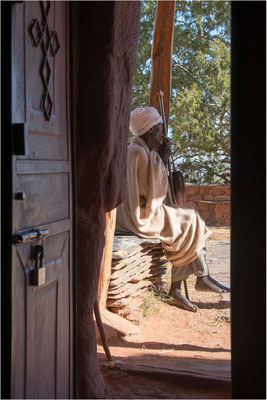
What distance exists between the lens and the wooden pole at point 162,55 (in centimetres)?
740

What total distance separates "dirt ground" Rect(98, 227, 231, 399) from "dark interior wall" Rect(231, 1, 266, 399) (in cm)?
118

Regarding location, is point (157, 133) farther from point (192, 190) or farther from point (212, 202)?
point (192, 190)

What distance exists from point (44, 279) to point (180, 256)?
4273 mm

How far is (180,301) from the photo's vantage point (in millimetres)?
6227

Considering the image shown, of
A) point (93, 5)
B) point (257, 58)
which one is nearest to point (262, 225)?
point (257, 58)

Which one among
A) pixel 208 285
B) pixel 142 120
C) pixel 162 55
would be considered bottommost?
pixel 208 285

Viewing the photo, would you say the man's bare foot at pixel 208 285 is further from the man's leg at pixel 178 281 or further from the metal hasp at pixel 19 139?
the metal hasp at pixel 19 139

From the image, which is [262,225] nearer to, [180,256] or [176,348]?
[176,348]

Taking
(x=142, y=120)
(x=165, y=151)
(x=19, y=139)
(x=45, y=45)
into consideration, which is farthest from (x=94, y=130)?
(x=165, y=151)

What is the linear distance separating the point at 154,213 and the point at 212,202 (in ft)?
20.7

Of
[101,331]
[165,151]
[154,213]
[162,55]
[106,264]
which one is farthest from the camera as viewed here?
[162,55]

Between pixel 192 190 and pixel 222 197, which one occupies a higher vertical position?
pixel 192 190

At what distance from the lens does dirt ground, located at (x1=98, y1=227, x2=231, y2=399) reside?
328cm

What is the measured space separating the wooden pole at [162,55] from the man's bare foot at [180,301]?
105 inches
